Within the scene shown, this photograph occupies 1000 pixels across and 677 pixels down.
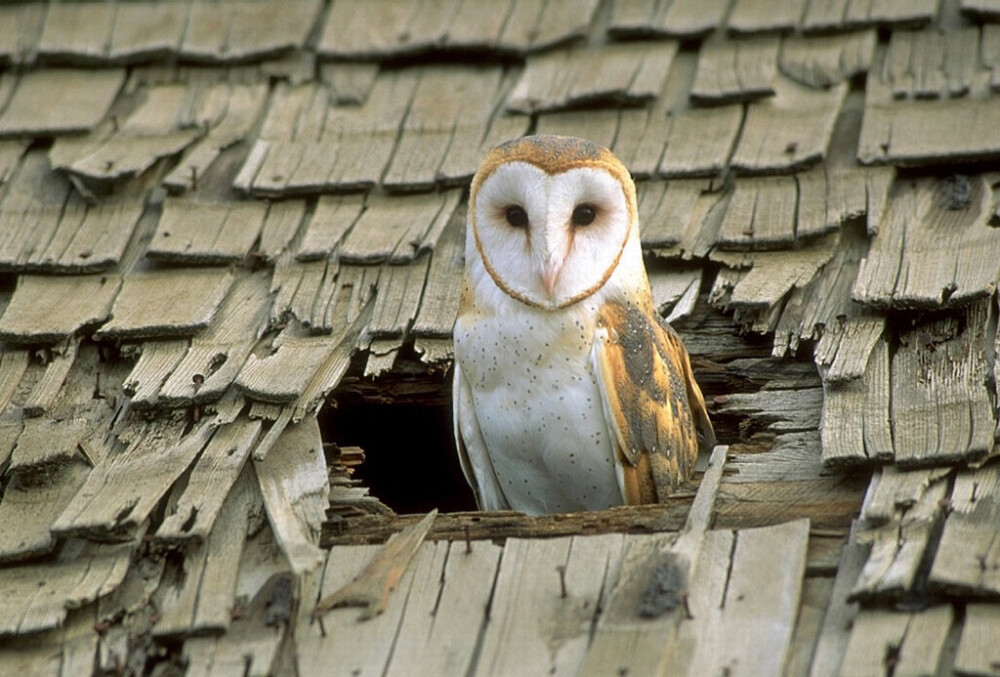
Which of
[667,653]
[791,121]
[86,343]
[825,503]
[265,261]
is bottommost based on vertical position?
[667,653]

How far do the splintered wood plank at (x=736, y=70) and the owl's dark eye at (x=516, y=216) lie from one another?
119cm

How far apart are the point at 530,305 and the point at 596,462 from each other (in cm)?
50

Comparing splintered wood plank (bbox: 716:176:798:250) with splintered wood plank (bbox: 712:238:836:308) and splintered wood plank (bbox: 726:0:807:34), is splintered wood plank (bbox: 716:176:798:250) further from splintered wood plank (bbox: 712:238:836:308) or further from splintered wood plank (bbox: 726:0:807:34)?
splintered wood plank (bbox: 726:0:807:34)

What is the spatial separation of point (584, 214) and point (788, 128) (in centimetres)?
111

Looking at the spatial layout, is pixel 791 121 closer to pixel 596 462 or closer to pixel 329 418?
pixel 596 462

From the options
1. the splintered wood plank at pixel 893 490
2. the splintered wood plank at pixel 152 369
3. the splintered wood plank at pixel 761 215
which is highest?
the splintered wood plank at pixel 761 215

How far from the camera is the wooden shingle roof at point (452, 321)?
330 centimetres

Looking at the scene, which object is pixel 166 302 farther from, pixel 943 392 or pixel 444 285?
pixel 943 392

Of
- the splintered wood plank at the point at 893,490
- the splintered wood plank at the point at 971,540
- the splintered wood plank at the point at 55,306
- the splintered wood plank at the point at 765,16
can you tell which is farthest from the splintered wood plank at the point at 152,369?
the splintered wood plank at the point at 765,16

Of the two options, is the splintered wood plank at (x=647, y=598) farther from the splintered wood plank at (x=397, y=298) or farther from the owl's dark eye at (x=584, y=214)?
the splintered wood plank at (x=397, y=298)

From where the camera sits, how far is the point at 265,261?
4672 mm

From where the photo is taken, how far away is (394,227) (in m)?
4.77

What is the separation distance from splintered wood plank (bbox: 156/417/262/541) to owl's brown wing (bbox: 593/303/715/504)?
99cm

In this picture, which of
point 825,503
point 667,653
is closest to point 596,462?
point 825,503
